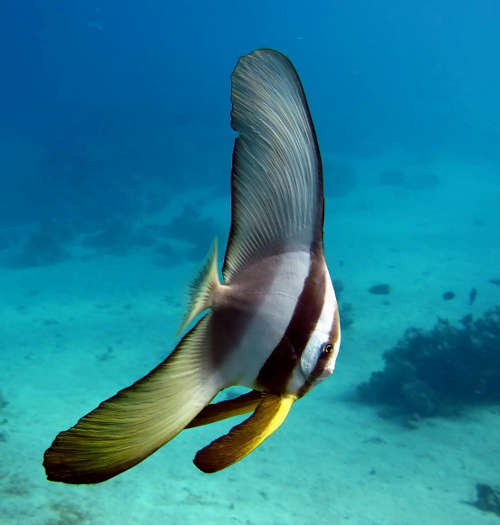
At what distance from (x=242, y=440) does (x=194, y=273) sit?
253mm

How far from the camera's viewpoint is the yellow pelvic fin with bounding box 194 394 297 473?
612 mm

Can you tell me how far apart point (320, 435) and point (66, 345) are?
7.97 meters

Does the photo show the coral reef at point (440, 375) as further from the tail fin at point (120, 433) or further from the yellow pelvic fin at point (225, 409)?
the tail fin at point (120, 433)

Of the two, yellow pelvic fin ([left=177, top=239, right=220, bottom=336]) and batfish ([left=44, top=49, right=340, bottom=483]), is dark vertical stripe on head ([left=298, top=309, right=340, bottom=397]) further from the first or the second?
yellow pelvic fin ([left=177, top=239, right=220, bottom=336])

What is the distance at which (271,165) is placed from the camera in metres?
0.71

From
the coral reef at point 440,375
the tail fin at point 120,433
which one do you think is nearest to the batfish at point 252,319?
the tail fin at point 120,433

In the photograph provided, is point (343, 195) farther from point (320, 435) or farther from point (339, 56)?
point (339, 56)

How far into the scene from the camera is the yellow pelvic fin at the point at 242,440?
612 mm

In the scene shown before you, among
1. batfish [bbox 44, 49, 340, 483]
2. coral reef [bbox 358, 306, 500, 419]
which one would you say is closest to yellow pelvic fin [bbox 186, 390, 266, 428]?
batfish [bbox 44, 49, 340, 483]

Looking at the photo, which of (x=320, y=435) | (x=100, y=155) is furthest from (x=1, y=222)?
(x=320, y=435)

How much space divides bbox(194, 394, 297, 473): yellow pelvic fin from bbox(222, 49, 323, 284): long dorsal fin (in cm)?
21

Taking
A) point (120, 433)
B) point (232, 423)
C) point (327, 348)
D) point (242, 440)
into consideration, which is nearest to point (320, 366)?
point (327, 348)

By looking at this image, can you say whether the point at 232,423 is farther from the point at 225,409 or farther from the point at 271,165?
the point at 271,165

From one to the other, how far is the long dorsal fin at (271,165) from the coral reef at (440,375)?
9.38 m
